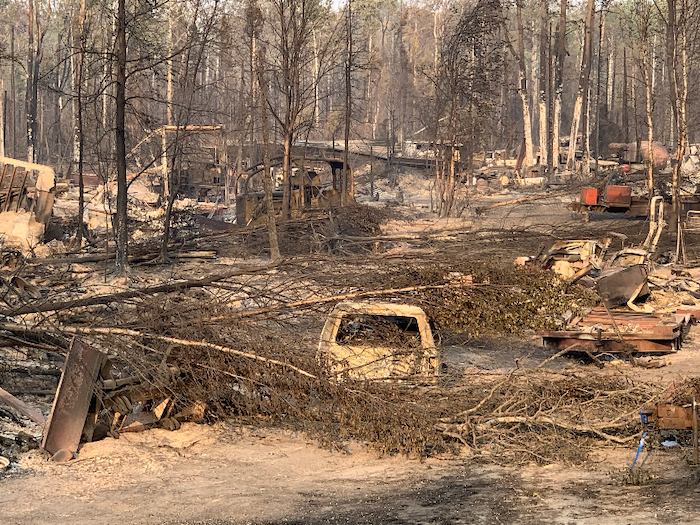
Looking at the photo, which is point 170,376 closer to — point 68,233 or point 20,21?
point 68,233

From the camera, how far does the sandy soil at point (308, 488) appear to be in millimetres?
6117

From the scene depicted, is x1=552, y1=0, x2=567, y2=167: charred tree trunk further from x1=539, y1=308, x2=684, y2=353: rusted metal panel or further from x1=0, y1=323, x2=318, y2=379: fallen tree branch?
x1=0, y1=323, x2=318, y2=379: fallen tree branch

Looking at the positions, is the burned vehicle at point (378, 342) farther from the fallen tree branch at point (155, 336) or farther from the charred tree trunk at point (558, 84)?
the charred tree trunk at point (558, 84)

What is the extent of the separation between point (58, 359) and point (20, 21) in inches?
3001

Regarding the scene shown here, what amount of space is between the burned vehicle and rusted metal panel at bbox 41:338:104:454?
2.18 meters

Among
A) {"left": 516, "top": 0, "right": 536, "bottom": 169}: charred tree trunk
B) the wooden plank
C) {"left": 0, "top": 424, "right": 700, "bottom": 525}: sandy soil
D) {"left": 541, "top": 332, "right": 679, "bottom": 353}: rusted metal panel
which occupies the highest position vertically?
{"left": 516, "top": 0, "right": 536, "bottom": 169}: charred tree trunk

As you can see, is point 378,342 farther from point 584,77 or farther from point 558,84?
point 558,84

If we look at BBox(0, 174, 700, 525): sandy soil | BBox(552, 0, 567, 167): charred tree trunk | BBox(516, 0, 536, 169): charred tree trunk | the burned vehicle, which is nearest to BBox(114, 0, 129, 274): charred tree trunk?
the burned vehicle

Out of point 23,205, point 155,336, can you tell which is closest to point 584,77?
point 23,205

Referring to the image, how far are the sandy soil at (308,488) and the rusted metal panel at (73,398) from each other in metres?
0.20

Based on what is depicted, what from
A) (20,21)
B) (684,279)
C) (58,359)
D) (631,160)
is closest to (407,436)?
(58,359)

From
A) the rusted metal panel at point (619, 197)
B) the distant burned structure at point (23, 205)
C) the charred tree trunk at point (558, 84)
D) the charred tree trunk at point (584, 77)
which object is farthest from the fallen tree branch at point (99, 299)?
the charred tree trunk at point (584, 77)

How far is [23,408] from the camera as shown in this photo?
8.02 metres

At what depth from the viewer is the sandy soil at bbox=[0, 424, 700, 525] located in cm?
612
